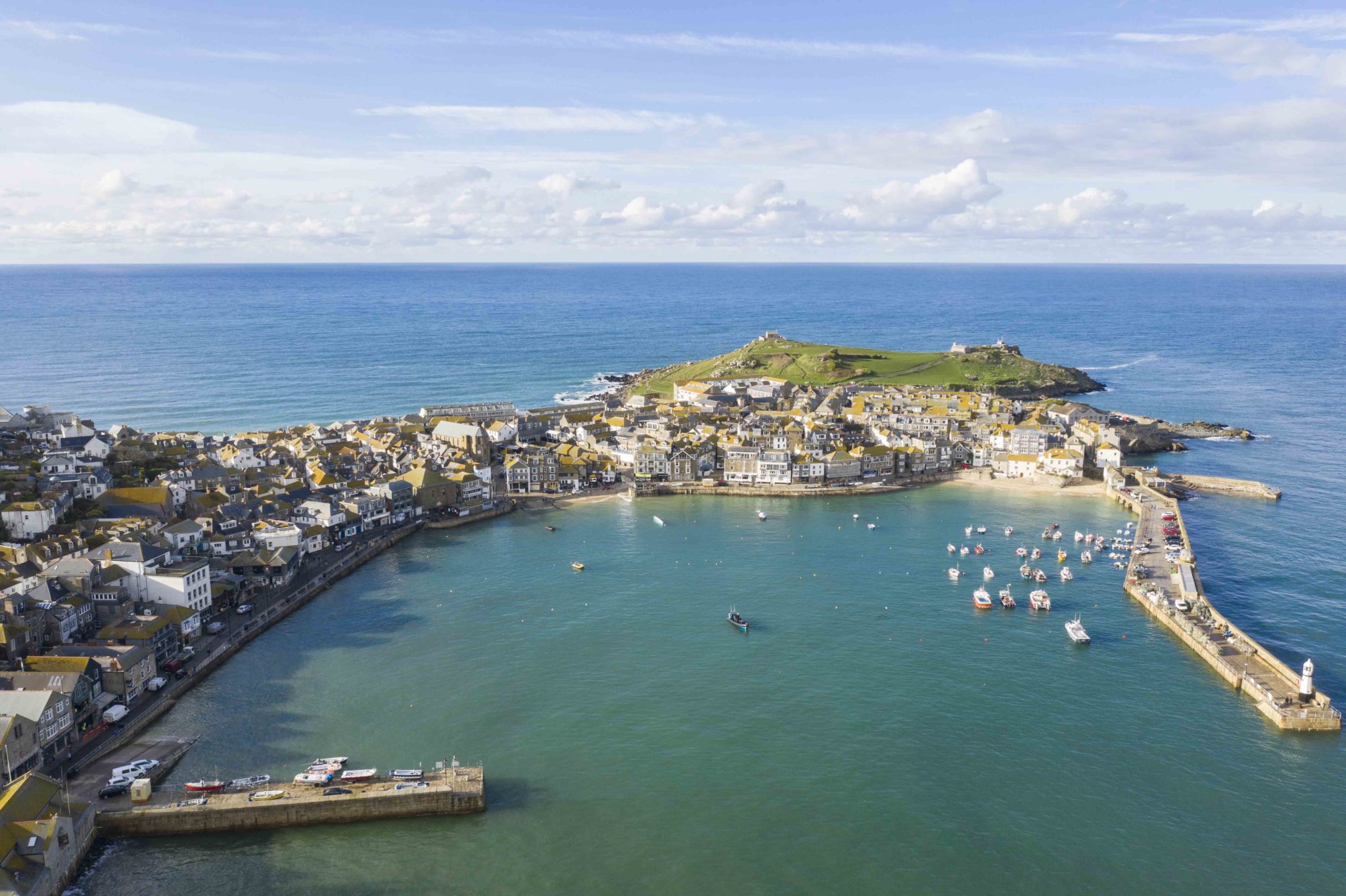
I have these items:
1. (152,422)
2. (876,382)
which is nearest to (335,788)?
(152,422)

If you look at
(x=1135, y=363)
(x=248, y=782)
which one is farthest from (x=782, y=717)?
(x=1135, y=363)

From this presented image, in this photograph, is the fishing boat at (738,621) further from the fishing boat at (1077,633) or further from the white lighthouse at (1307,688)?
the white lighthouse at (1307,688)

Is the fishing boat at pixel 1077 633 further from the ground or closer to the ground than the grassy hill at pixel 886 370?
closer to the ground

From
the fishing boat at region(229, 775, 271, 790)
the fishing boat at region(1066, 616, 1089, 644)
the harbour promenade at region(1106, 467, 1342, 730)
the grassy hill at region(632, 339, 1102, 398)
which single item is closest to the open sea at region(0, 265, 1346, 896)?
the fishing boat at region(1066, 616, 1089, 644)

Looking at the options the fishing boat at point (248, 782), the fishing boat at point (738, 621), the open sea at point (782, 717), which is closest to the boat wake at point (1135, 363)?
the open sea at point (782, 717)

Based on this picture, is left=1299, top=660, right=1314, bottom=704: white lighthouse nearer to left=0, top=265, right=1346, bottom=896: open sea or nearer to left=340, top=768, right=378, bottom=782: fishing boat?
left=0, top=265, right=1346, bottom=896: open sea

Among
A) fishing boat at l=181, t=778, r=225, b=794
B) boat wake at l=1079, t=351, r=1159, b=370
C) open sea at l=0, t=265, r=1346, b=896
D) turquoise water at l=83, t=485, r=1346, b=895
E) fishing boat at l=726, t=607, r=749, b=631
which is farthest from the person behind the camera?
boat wake at l=1079, t=351, r=1159, b=370

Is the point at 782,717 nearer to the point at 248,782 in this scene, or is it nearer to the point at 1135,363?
the point at 248,782
